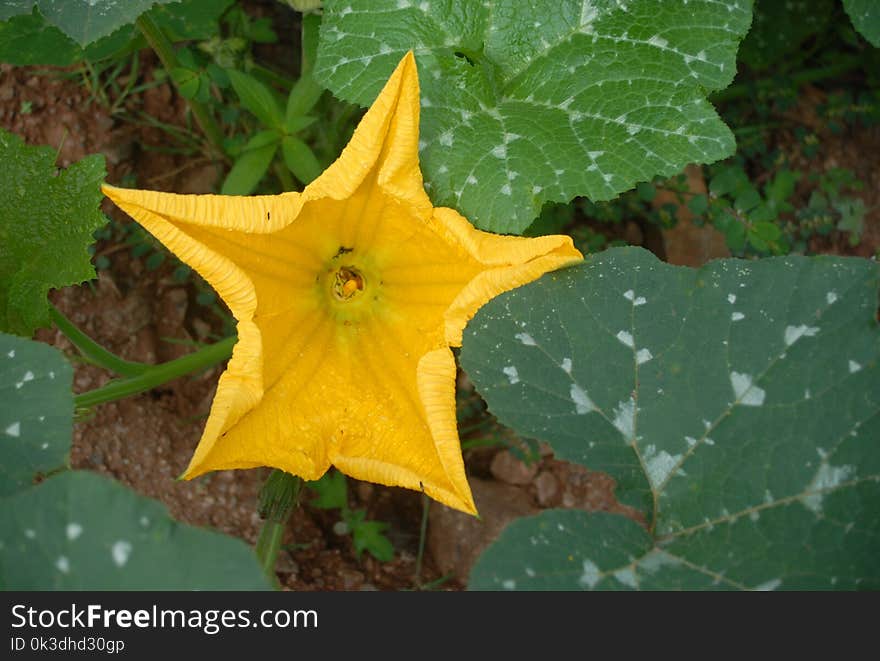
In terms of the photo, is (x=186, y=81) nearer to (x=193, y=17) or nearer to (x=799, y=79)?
(x=193, y=17)

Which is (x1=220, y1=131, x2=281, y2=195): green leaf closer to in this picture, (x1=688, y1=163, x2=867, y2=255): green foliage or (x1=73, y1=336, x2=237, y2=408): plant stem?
(x1=73, y1=336, x2=237, y2=408): plant stem

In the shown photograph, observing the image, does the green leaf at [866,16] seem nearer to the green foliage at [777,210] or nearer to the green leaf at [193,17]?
the green foliage at [777,210]

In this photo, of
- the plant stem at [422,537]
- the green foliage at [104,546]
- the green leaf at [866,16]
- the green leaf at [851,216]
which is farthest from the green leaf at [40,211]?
the green leaf at [851,216]

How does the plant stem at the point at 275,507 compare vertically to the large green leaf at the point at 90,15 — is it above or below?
below

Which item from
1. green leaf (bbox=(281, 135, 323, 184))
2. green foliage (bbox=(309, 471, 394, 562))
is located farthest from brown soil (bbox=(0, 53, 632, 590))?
green leaf (bbox=(281, 135, 323, 184))
